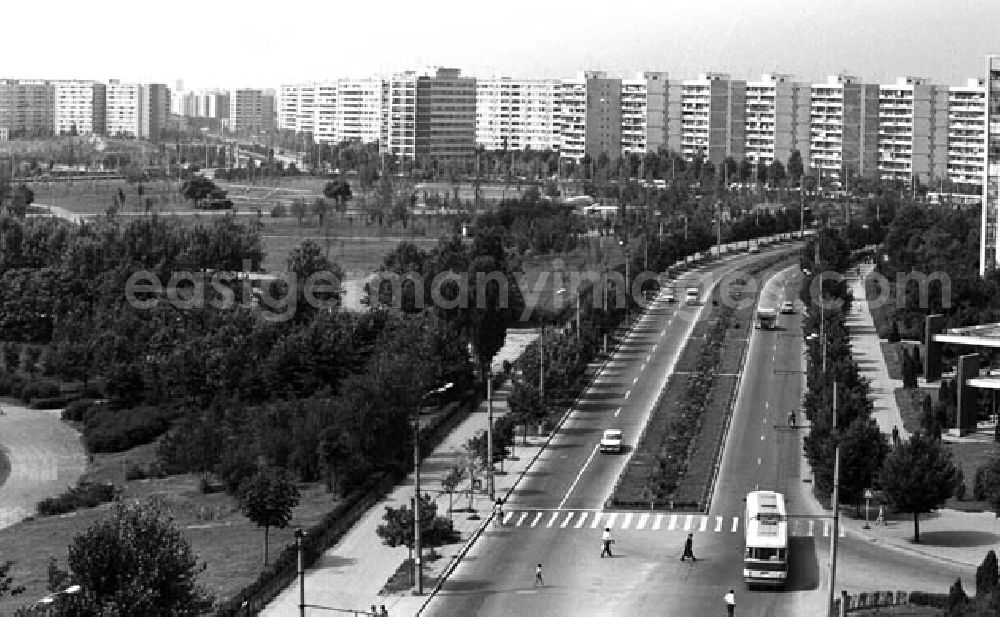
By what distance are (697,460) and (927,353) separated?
10.3 meters

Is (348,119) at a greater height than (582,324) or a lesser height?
greater

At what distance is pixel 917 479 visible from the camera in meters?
27.8

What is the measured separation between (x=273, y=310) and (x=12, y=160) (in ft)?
225

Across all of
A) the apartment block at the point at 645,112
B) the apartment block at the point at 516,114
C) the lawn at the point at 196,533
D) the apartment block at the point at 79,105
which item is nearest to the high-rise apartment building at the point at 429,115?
the apartment block at the point at 516,114

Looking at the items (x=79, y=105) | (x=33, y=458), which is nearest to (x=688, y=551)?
(x=33, y=458)

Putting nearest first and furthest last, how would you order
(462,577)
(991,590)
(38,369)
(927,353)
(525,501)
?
(991,590), (462,577), (525,501), (927,353), (38,369)

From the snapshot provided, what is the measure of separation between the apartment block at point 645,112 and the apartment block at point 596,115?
0.53 metres

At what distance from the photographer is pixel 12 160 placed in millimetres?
116125

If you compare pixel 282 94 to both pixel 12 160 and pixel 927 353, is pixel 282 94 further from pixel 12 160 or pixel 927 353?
pixel 927 353

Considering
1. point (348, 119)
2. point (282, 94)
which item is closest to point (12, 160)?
point (348, 119)

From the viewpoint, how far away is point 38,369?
50.4m

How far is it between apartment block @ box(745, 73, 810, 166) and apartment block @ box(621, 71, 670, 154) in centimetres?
661

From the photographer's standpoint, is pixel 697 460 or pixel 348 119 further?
pixel 348 119

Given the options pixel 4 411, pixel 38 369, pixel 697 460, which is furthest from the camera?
pixel 38 369
